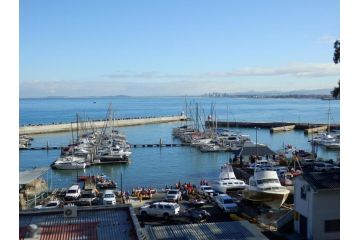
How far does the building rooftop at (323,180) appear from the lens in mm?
8207

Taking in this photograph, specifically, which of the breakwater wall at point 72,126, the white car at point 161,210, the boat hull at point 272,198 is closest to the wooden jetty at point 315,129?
the breakwater wall at point 72,126

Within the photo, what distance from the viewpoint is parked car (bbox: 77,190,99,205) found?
12.4 metres

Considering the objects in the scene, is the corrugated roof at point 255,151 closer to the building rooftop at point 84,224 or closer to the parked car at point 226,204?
the parked car at point 226,204

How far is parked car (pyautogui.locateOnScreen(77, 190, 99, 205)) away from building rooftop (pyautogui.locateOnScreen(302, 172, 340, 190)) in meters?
6.17

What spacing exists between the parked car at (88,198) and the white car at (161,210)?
237cm

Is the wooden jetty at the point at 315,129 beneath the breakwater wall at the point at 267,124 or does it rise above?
beneath

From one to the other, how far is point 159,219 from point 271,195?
9.74 ft

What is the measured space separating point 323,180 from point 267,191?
313 centimetres

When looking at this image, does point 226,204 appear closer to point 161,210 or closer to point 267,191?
point 267,191

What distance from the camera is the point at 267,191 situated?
11.5m

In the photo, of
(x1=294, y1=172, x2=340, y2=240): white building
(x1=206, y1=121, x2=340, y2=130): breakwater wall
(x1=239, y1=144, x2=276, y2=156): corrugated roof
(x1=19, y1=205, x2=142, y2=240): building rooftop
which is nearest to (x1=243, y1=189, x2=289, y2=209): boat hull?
(x1=294, y1=172, x2=340, y2=240): white building

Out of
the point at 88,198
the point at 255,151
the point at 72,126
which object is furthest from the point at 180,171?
the point at 72,126

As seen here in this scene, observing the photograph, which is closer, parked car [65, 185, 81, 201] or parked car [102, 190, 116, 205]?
parked car [102, 190, 116, 205]

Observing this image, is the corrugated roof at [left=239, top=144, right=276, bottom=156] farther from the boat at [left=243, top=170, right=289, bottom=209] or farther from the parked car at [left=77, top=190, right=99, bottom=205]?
the parked car at [left=77, top=190, right=99, bottom=205]
